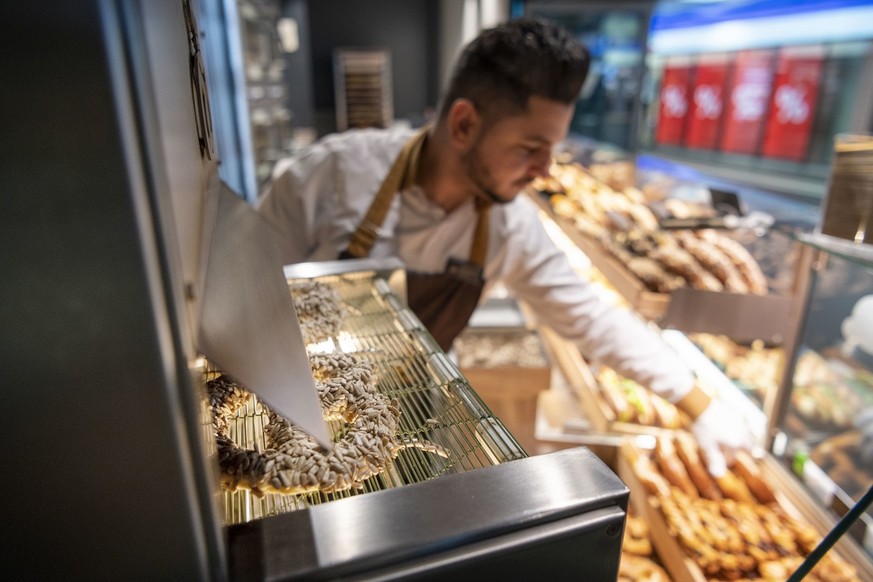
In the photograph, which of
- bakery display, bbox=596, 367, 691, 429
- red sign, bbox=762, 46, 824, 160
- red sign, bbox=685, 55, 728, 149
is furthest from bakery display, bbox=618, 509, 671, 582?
red sign, bbox=685, 55, 728, 149

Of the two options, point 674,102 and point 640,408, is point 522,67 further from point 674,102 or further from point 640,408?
point 674,102

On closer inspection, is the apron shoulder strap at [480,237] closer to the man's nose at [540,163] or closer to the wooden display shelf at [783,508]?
the man's nose at [540,163]

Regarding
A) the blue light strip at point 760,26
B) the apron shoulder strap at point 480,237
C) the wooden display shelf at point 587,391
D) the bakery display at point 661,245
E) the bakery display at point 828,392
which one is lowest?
the wooden display shelf at point 587,391

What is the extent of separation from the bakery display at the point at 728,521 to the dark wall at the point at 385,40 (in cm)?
1029

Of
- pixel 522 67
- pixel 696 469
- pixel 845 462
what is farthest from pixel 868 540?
pixel 522 67

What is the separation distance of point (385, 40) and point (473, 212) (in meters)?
10.8

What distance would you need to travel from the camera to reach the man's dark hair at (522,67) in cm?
148

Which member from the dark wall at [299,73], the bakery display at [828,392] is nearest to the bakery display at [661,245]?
the bakery display at [828,392]

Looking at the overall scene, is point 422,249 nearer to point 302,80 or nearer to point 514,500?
point 514,500

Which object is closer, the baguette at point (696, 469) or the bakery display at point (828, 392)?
the bakery display at point (828, 392)

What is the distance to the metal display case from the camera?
271 millimetres

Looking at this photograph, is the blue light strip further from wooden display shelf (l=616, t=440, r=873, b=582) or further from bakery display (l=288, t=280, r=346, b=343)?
bakery display (l=288, t=280, r=346, b=343)

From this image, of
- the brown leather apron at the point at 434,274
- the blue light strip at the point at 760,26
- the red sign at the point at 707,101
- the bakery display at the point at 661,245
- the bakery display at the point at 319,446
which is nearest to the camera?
the bakery display at the point at 319,446

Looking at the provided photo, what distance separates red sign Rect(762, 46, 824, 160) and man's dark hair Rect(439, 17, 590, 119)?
5350 mm
